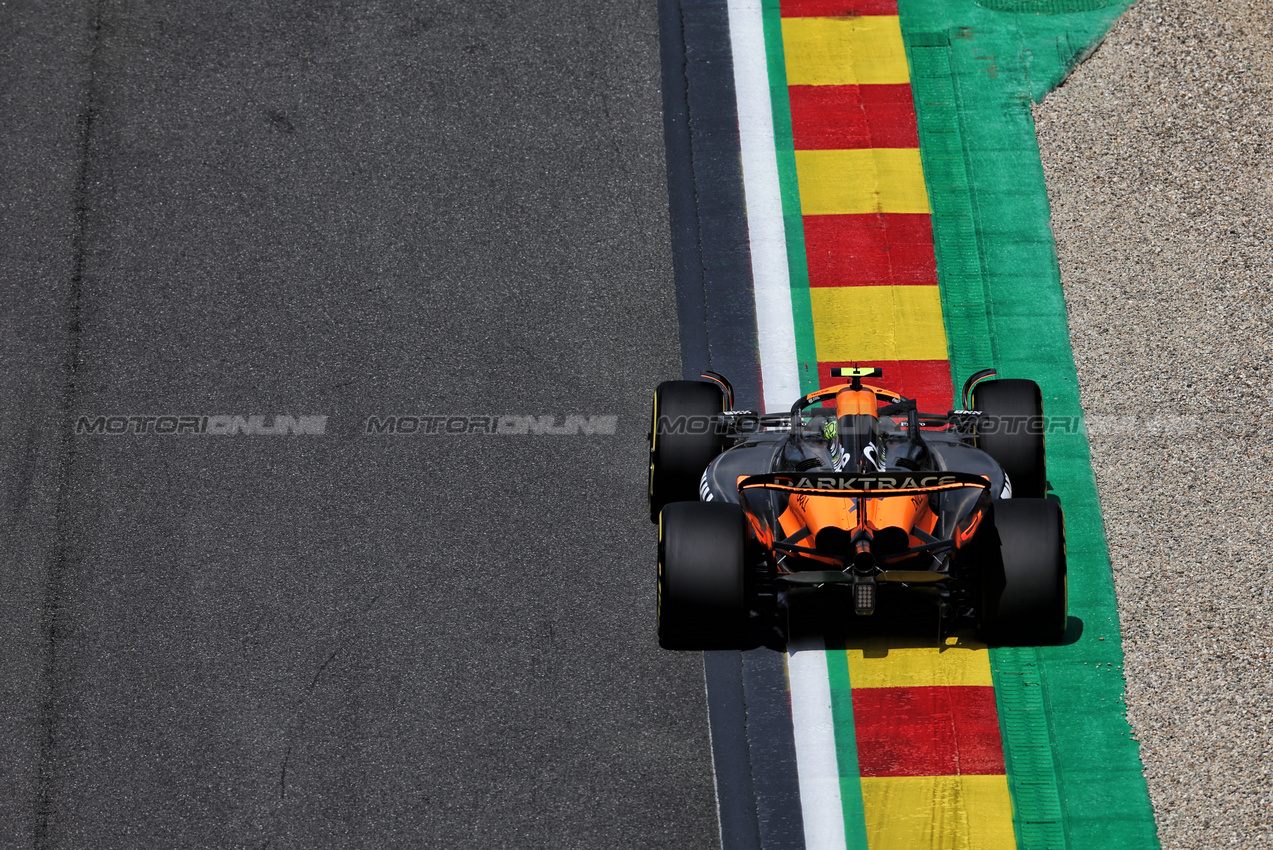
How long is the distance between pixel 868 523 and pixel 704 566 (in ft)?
3.44

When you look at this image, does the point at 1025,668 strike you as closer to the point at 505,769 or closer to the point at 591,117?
the point at 505,769

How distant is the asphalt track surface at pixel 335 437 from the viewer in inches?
369

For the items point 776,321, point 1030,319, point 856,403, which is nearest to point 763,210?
point 776,321

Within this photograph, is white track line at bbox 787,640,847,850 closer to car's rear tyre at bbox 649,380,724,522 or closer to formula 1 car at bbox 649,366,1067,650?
formula 1 car at bbox 649,366,1067,650

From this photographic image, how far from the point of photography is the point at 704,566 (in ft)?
28.8

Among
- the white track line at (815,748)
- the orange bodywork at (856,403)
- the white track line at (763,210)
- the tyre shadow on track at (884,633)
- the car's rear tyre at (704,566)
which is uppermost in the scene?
the white track line at (763,210)

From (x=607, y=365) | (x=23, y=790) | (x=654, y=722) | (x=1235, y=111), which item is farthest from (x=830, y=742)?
(x=1235, y=111)

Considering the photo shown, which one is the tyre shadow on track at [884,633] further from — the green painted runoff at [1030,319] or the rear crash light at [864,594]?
the rear crash light at [864,594]

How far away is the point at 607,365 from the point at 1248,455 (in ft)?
15.3

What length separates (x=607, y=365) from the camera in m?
11.1

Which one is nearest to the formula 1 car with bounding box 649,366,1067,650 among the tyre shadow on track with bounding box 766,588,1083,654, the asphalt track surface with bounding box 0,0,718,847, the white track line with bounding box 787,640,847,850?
the tyre shadow on track with bounding box 766,588,1083,654

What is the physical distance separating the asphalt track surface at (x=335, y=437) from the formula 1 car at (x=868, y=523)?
3.52ft

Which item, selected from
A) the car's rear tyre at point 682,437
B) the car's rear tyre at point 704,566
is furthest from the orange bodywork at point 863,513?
the car's rear tyre at point 682,437

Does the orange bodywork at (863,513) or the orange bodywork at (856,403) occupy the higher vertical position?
the orange bodywork at (856,403)
